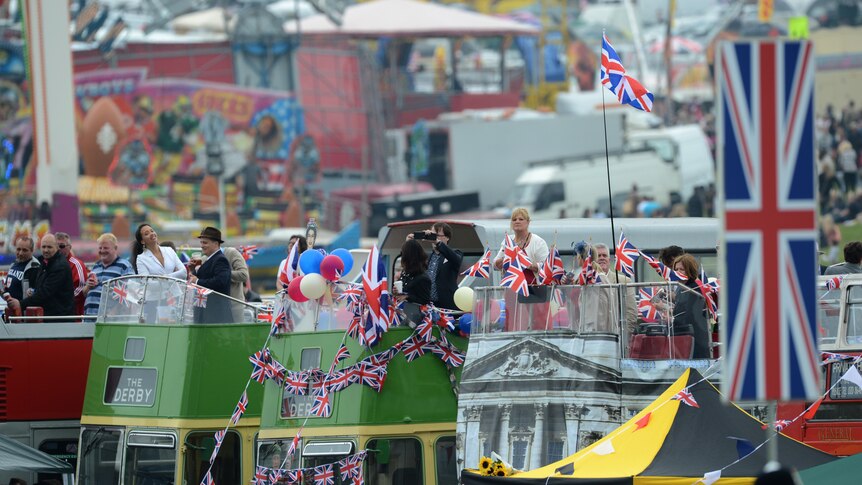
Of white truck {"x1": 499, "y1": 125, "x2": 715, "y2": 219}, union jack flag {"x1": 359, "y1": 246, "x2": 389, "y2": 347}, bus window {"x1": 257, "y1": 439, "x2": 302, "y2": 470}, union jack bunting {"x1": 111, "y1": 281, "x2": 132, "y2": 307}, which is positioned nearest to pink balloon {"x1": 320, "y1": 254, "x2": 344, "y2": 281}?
union jack flag {"x1": 359, "y1": 246, "x2": 389, "y2": 347}

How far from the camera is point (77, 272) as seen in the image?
64.4 feet

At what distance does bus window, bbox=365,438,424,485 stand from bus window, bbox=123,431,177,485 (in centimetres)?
268

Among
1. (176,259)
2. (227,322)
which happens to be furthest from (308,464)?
(176,259)

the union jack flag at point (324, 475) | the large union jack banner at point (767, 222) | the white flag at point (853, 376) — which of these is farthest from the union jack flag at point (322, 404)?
the large union jack banner at point (767, 222)

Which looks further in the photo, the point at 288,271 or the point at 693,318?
the point at 288,271

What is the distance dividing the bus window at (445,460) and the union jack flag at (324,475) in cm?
93

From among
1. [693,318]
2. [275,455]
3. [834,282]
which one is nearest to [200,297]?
[275,455]

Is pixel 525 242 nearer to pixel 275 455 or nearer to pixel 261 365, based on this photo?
pixel 261 365

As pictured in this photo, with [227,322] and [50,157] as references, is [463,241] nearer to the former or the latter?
[227,322]

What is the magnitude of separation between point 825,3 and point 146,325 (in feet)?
224

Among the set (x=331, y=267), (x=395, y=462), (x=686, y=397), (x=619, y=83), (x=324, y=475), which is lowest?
(x=324, y=475)

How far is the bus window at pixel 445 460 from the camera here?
1548 centimetres

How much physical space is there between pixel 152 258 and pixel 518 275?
5.54 m

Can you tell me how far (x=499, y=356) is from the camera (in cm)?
1419
